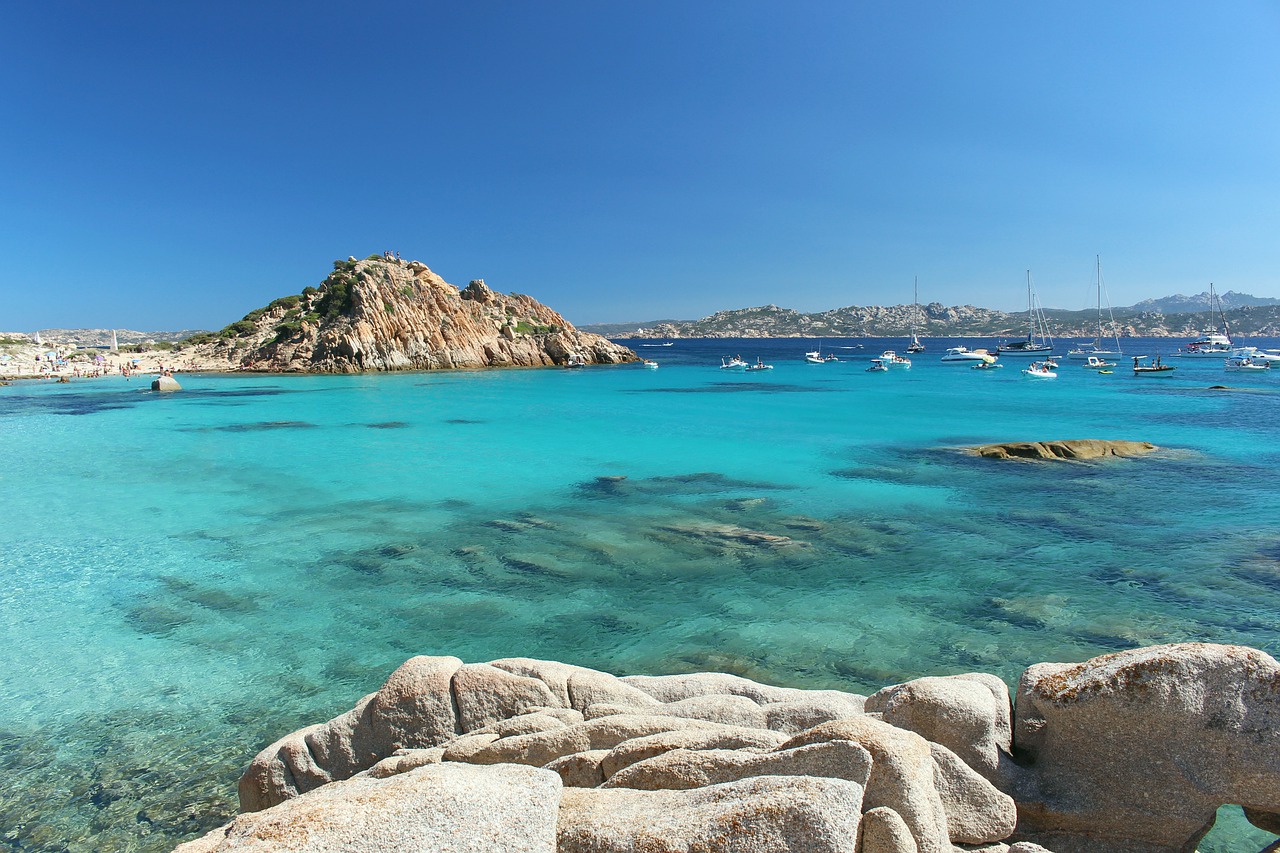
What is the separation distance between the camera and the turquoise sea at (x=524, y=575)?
8.22 m

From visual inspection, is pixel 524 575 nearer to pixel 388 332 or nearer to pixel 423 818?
pixel 423 818

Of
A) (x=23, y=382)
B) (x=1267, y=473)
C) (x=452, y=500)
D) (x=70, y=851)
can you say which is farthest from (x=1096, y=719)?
(x=23, y=382)

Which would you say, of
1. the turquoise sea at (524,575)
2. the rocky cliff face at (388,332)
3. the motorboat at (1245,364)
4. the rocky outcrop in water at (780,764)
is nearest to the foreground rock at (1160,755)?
the rocky outcrop in water at (780,764)

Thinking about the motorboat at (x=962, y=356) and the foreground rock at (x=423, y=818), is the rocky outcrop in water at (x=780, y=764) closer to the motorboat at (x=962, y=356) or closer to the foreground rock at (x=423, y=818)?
the foreground rock at (x=423, y=818)

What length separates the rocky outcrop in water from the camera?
3055 millimetres

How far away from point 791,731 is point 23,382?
3648 inches

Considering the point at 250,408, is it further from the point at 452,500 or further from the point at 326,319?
the point at 326,319

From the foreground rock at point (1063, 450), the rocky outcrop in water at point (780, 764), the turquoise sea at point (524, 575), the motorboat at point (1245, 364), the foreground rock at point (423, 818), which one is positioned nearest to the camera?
the foreground rock at point (423, 818)

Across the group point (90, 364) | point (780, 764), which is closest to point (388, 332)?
point (90, 364)

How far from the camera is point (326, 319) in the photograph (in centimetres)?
9419

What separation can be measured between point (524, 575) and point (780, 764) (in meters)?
9.37

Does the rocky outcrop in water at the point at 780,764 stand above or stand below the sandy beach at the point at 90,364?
below

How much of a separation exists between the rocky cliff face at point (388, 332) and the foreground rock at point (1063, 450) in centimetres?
7948

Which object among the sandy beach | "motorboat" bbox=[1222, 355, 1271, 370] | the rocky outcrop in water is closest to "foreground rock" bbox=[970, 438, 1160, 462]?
the rocky outcrop in water
